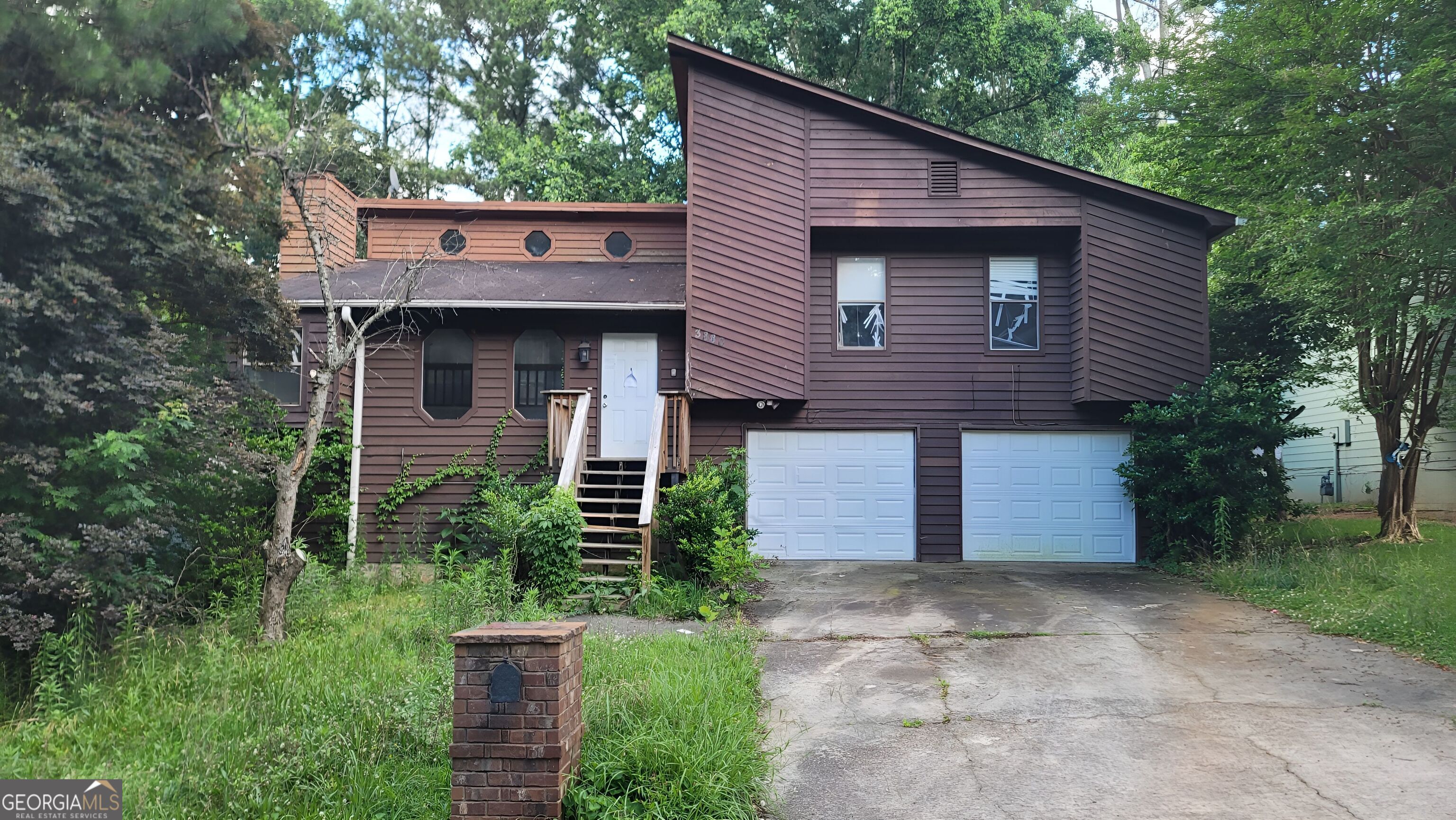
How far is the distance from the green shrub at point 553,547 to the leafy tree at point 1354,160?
9.06 meters

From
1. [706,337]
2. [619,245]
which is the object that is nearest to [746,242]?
[706,337]

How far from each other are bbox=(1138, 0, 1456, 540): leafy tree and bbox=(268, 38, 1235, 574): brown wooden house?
1124 millimetres

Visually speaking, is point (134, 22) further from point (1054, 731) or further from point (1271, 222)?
point (1271, 222)

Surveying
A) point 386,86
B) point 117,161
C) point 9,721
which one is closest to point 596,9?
point 386,86

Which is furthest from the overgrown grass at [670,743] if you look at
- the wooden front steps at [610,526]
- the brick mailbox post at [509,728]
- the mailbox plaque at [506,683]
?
the wooden front steps at [610,526]

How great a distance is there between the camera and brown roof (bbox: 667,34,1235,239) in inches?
491

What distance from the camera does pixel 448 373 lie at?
42.7 feet

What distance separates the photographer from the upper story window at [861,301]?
13188 millimetres

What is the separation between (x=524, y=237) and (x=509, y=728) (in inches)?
466

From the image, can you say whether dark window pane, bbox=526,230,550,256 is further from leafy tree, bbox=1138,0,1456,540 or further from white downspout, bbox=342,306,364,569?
leafy tree, bbox=1138,0,1456,540

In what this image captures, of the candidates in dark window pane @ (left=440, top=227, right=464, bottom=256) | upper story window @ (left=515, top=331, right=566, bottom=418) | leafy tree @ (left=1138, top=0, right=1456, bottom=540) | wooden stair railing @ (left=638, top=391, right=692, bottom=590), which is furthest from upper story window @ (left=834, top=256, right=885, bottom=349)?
dark window pane @ (left=440, top=227, right=464, bottom=256)

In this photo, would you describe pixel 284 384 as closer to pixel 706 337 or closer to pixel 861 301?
pixel 706 337

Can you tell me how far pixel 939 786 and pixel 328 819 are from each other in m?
2.90

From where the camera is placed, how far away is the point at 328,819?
4.15 metres
